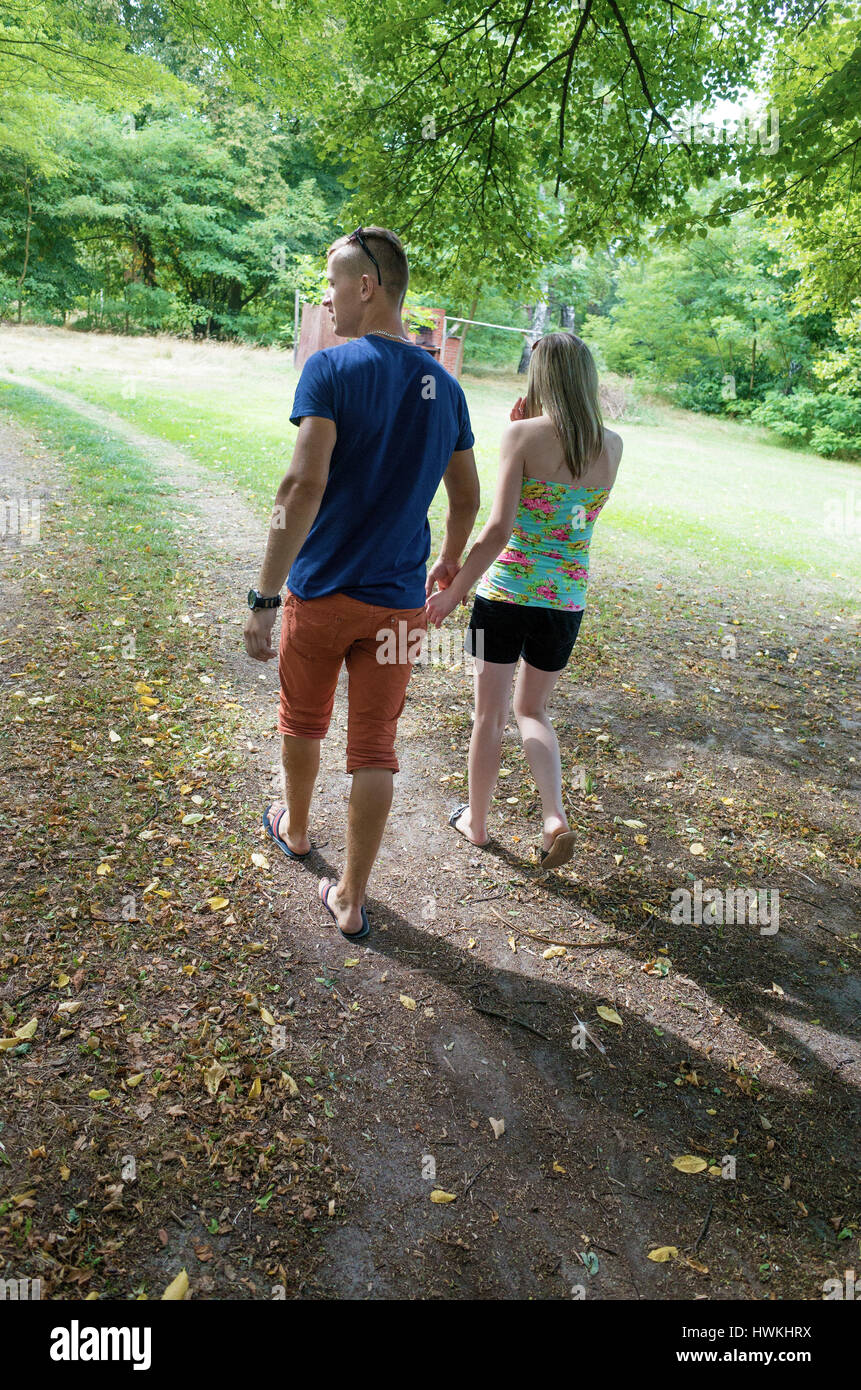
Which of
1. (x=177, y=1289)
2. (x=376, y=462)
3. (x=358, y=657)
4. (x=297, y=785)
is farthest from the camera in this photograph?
(x=297, y=785)

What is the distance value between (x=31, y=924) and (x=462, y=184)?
7.10 meters

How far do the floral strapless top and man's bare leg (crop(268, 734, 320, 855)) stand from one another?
1043mm

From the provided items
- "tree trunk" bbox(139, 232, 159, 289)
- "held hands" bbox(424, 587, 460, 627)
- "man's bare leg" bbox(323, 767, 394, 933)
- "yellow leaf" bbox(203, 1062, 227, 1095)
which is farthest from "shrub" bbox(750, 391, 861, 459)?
"yellow leaf" bbox(203, 1062, 227, 1095)

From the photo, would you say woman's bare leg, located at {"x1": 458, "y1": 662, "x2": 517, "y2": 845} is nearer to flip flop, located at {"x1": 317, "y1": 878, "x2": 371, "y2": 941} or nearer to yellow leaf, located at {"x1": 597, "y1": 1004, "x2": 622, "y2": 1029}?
flip flop, located at {"x1": 317, "y1": 878, "x2": 371, "y2": 941}

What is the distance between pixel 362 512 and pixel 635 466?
1894cm

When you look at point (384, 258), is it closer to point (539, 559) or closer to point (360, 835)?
point (539, 559)

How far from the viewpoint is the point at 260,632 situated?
2.84 m

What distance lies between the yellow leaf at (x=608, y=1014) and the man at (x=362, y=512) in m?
1.06

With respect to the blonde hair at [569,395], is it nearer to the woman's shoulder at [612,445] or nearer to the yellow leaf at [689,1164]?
the woman's shoulder at [612,445]

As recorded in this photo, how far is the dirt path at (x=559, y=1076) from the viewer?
2.15 m

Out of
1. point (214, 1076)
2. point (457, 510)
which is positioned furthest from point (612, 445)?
point (214, 1076)
